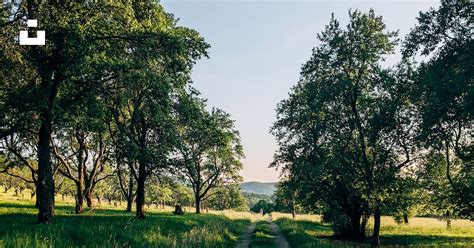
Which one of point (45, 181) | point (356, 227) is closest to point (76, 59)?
point (45, 181)

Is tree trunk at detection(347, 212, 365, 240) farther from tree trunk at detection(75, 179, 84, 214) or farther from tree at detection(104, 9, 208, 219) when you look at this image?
tree trunk at detection(75, 179, 84, 214)

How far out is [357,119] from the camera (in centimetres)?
2666

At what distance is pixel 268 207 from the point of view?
170000 millimetres

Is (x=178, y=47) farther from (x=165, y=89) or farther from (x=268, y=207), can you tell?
(x=268, y=207)

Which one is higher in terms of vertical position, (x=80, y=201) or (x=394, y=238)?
(x=80, y=201)

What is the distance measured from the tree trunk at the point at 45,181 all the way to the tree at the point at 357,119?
18.6 meters

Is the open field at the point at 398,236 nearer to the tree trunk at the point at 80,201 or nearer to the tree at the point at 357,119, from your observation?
the tree at the point at 357,119

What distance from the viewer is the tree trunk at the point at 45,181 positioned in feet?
54.7

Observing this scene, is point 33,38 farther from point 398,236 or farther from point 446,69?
point 398,236

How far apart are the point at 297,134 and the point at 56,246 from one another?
26.7m

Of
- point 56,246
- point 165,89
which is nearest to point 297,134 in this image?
point 165,89

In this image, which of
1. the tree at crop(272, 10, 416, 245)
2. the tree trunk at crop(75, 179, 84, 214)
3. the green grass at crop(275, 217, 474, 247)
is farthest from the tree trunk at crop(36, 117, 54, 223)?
the tree at crop(272, 10, 416, 245)

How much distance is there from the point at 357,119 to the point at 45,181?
2098 cm

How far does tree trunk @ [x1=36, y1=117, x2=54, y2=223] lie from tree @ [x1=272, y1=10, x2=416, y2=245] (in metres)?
18.6
